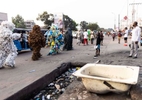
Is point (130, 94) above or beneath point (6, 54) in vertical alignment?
beneath

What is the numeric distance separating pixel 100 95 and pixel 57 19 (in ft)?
103

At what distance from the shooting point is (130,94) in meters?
3.56

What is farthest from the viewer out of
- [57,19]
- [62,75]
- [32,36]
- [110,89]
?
[57,19]

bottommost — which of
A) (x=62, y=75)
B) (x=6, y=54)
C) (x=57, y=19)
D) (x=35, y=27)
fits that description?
(x=62, y=75)

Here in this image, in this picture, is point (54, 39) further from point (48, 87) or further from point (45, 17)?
point (45, 17)

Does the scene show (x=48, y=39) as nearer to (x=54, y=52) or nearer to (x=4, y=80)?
(x=54, y=52)

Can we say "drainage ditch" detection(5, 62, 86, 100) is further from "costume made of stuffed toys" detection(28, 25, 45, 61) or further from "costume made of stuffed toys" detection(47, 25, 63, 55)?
"costume made of stuffed toys" detection(47, 25, 63, 55)

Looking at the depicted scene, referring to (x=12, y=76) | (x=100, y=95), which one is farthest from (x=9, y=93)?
(x=100, y=95)

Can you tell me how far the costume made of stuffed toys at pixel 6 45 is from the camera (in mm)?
6410

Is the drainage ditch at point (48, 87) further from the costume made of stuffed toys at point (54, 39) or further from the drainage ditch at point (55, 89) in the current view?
the costume made of stuffed toys at point (54, 39)

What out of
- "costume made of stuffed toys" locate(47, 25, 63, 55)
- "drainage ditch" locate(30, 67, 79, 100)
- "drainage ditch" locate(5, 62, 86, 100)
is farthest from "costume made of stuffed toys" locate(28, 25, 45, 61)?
"drainage ditch" locate(30, 67, 79, 100)

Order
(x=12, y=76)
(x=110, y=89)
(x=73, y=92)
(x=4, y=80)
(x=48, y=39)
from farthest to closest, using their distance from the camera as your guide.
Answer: (x=48, y=39), (x=12, y=76), (x=4, y=80), (x=73, y=92), (x=110, y=89)

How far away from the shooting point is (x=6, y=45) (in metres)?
6.55

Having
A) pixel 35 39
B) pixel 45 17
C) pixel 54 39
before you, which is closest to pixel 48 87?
pixel 35 39
